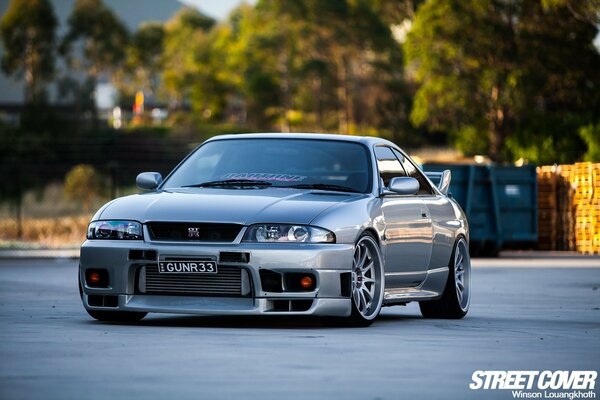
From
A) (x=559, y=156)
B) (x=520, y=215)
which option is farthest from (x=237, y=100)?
(x=520, y=215)

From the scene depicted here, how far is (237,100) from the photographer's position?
132500 mm

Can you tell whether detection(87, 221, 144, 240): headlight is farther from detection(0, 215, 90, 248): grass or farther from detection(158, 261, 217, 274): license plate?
detection(0, 215, 90, 248): grass

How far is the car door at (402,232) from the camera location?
12.3 metres

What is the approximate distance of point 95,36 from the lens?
362ft

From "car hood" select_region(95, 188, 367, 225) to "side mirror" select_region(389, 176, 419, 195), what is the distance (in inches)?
13.5

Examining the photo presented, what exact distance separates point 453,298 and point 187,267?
3168 millimetres

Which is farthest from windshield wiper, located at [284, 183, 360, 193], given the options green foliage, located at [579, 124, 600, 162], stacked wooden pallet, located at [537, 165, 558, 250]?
green foliage, located at [579, 124, 600, 162]

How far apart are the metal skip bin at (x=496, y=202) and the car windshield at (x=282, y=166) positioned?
18.8 meters

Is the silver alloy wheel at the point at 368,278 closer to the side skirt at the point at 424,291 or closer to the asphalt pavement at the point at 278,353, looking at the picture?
the asphalt pavement at the point at 278,353

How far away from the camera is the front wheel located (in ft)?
38.3

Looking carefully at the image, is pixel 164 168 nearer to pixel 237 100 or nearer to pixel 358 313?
pixel 358 313

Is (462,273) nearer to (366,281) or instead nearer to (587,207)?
(366,281)

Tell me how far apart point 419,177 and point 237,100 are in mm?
119429

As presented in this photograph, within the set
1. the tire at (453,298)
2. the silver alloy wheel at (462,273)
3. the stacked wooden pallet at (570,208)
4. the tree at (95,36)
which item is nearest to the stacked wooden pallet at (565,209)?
the stacked wooden pallet at (570,208)
